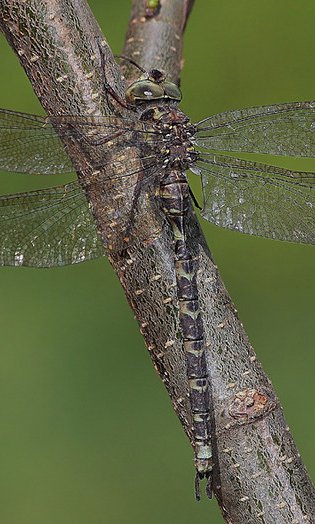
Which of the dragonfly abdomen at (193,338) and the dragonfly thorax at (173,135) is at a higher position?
the dragonfly thorax at (173,135)

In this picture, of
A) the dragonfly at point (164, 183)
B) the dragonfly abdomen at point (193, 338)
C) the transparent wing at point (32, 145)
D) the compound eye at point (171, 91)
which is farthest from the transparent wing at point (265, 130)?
the dragonfly abdomen at point (193, 338)

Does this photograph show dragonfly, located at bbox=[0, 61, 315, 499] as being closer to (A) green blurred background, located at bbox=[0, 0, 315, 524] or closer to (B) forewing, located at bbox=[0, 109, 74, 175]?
(B) forewing, located at bbox=[0, 109, 74, 175]

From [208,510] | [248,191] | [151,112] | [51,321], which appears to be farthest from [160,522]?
[151,112]

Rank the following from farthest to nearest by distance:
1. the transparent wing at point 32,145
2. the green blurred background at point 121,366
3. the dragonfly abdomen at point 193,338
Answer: the green blurred background at point 121,366 < the transparent wing at point 32,145 < the dragonfly abdomen at point 193,338

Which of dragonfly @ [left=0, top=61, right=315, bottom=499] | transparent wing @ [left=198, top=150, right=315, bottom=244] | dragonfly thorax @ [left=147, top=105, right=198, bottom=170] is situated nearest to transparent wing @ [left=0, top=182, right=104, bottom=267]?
dragonfly @ [left=0, top=61, right=315, bottom=499]

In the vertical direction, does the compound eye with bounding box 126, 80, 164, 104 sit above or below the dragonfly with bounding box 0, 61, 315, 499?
above

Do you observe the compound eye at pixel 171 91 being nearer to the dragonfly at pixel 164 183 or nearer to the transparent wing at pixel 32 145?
the dragonfly at pixel 164 183
